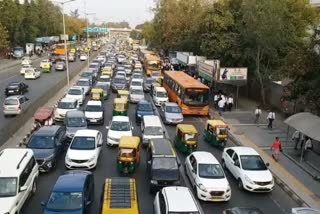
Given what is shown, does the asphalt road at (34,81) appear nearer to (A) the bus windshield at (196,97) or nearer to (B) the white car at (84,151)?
(B) the white car at (84,151)

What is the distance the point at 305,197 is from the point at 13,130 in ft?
59.2

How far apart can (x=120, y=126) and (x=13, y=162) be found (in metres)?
9.35

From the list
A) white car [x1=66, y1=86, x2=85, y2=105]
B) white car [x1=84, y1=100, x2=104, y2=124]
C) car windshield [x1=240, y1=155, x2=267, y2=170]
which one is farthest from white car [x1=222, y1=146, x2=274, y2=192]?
white car [x1=66, y1=86, x2=85, y2=105]

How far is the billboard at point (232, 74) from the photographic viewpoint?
35938 mm

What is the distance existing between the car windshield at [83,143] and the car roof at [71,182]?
Answer: 487cm

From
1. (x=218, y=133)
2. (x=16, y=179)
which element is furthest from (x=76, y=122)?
(x=16, y=179)

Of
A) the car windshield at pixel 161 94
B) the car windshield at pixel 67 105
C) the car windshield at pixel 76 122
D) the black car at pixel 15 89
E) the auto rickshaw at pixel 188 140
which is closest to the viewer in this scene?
the auto rickshaw at pixel 188 140

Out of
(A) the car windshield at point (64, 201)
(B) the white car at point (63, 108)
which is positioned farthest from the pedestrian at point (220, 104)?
→ (A) the car windshield at point (64, 201)

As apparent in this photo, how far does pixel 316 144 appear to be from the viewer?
80.9 feet

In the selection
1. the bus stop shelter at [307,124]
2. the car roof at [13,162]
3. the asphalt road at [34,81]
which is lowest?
the asphalt road at [34,81]

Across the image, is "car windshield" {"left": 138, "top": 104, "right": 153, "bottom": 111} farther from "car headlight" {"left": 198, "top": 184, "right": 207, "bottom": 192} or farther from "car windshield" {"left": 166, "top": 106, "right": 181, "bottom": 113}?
"car headlight" {"left": 198, "top": 184, "right": 207, "bottom": 192}

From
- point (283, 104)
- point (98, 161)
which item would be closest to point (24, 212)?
point (98, 161)

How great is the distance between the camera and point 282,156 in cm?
2383

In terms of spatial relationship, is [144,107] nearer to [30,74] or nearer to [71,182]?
[71,182]
